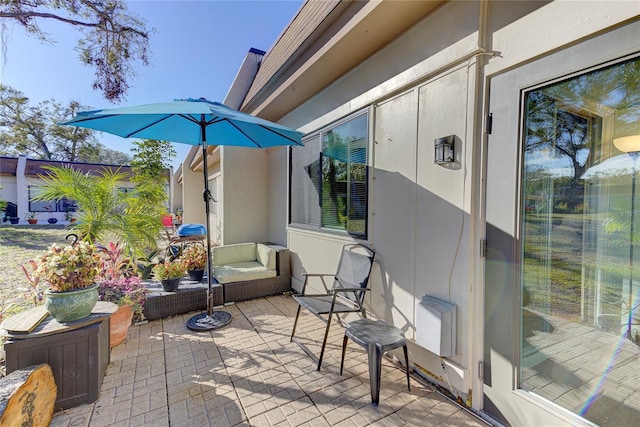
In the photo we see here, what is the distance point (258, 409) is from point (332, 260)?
2.15m

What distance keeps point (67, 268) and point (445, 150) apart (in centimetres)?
319

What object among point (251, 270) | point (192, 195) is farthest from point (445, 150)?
point (192, 195)

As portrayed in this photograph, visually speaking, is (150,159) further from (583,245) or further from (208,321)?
(583,245)

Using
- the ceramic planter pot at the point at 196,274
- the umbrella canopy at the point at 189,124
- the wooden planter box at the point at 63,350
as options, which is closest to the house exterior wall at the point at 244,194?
the ceramic planter pot at the point at 196,274

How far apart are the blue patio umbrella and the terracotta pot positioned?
27.8 inches

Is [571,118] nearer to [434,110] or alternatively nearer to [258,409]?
[434,110]

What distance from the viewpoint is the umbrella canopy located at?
2693mm

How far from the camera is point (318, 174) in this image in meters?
4.41

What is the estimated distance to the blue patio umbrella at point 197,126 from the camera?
2.72 m

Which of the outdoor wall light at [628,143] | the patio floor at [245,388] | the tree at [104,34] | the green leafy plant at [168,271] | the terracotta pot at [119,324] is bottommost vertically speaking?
the patio floor at [245,388]

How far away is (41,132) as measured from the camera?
67.9 feet

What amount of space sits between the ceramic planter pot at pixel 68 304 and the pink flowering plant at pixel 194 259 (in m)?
2.16

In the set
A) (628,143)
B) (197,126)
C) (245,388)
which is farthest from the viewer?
(197,126)

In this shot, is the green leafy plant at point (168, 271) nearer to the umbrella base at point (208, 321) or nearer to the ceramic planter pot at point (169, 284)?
the ceramic planter pot at point (169, 284)
